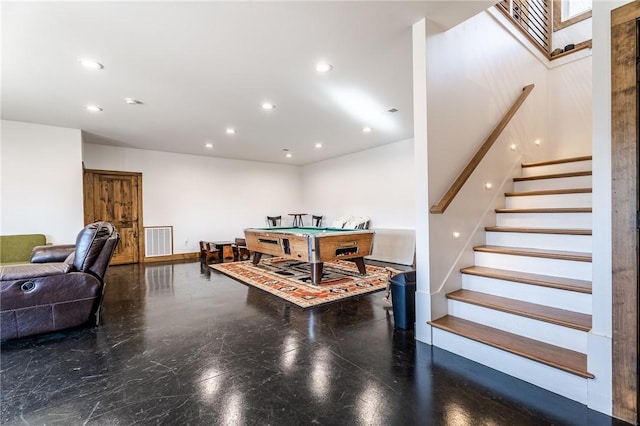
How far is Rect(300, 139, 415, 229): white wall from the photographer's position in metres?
6.38

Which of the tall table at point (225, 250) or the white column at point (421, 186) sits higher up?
the white column at point (421, 186)

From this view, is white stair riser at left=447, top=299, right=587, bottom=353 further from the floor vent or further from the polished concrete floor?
the floor vent

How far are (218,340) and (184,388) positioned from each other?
27.5 inches

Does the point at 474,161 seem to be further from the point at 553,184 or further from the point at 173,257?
the point at 173,257

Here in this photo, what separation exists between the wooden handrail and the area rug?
1.65m

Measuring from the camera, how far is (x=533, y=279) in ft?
7.32

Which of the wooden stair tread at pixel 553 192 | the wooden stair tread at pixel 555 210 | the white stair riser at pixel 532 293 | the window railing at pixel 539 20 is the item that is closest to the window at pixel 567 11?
the window railing at pixel 539 20

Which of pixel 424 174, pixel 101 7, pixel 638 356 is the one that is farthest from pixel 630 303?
pixel 101 7

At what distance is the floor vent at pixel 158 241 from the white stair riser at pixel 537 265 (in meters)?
6.69

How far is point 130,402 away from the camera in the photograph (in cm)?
168

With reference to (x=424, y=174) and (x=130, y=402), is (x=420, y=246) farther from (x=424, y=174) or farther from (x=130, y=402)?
(x=130, y=402)

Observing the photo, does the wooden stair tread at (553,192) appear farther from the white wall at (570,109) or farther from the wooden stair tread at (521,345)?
the white wall at (570,109)

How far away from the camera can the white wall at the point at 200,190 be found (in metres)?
6.80

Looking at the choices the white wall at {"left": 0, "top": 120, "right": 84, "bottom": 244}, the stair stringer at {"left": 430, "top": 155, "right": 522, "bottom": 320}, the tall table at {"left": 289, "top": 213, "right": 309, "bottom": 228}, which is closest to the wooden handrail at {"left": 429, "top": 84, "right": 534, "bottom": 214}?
the stair stringer at {"left": 430, "top": 155, "right": 522, "bottom": 320}
